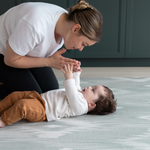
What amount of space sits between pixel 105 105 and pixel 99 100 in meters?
0.05

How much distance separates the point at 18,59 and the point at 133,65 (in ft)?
6.43

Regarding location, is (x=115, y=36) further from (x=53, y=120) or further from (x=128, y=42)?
(x=53, y=120)

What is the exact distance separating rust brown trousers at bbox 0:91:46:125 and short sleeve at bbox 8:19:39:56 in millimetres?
263

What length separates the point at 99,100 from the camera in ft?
3.93

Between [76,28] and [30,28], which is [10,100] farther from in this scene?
[76,28]

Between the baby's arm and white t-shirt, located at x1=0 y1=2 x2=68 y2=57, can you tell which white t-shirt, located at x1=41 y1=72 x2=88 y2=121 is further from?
white t-shirt, located at x1=0 y1=2 x2=68 y2=57

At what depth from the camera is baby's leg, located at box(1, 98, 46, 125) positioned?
3.48 ft

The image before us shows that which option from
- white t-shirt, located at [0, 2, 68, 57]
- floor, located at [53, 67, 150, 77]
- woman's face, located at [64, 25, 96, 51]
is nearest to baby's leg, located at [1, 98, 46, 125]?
white t-shirt, located at [0, 2, 68, 57]

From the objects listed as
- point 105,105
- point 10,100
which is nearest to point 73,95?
point 105,105

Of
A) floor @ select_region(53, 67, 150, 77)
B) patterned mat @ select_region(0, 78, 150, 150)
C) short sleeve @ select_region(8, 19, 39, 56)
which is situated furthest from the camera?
floor @ select_region(53, 67, 150, 77)

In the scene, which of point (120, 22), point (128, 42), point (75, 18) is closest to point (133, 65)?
point (128, 42)

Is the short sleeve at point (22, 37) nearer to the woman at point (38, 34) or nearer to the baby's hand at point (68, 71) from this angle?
the woman at point (38, 34)

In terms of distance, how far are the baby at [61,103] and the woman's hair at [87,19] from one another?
0.23 meters

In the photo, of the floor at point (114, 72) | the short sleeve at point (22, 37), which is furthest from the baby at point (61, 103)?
the floor at point (114, 72)
